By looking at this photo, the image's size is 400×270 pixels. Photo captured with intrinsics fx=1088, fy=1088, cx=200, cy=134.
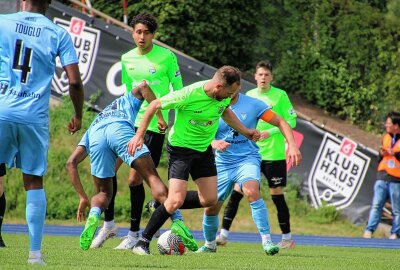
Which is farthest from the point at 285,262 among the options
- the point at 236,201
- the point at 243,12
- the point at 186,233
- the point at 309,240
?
the point at 243,12

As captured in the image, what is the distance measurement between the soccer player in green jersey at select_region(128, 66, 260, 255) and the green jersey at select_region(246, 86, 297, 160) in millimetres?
3320

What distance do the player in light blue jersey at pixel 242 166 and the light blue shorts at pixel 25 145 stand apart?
362 centimetres

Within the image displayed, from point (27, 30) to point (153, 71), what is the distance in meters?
4.36

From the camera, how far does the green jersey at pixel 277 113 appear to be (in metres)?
15.2

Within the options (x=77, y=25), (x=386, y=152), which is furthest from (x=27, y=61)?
(x=77, y=25)

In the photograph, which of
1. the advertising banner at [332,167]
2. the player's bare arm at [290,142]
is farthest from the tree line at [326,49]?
the player's bare arm at [290,142]

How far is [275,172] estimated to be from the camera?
1530 cm

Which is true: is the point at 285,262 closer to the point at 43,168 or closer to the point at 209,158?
the point at 209,158

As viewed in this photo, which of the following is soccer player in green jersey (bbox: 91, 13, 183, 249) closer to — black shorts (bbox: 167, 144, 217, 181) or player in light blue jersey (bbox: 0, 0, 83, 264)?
black shorts (bbox: 167, 144, 217, 181)

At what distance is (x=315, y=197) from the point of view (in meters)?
21.0

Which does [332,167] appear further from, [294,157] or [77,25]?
[294,157]

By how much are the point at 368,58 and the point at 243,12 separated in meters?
3.34

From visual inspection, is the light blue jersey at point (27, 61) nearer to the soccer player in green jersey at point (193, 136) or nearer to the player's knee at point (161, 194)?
the soccer player in green jersey at point (193, 136)

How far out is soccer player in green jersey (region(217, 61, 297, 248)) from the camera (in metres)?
15.1
